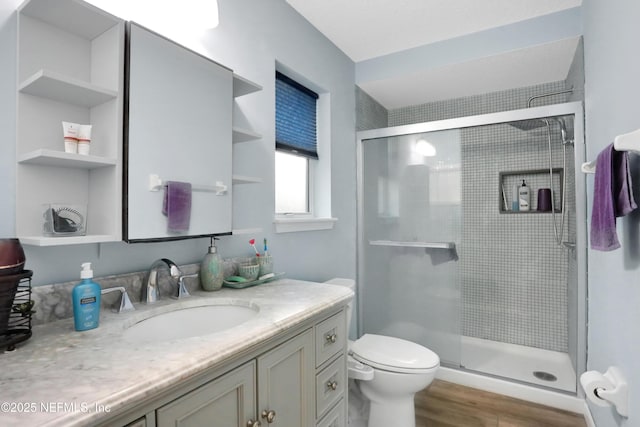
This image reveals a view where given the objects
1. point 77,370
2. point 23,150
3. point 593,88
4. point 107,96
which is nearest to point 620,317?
point 593,88

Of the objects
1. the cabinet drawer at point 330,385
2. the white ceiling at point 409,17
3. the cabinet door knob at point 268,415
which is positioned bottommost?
the cabinet drawer at point 330,385

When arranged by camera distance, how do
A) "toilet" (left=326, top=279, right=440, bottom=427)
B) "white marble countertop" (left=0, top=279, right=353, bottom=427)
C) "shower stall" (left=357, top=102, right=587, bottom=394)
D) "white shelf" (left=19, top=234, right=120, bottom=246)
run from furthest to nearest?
1. "shower stall" (left=357, top=102, right=587, bottom=394)
2. "toilet" (left=326, top=279, right=440, bottom=427)
3. "white shelf" (left=19, top=234, right=120, bottom=246)
4. "white marble countertop" (left=0, top=279, right=353, bottom=427)

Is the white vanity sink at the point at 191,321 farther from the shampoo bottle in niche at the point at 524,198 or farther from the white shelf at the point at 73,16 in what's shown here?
the shampoo bottle in niche at the point at 524,198

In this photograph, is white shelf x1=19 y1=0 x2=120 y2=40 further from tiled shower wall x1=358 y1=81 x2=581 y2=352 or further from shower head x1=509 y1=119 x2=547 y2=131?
shower head x1=509 y1=119 x2=547 y2=131

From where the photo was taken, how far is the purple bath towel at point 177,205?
1.22m

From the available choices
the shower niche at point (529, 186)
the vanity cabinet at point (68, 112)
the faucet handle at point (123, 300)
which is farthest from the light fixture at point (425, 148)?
the faucet handle at point (123, 300)

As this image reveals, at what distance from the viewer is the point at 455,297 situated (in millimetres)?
2549

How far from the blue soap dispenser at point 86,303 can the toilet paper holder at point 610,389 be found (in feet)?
5.73

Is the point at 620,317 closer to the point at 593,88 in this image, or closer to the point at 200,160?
the point at 593,88

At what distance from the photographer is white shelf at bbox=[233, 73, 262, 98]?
1491 mm

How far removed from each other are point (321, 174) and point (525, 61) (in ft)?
5.32

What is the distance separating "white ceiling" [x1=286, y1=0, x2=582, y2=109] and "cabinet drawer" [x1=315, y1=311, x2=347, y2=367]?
181cm

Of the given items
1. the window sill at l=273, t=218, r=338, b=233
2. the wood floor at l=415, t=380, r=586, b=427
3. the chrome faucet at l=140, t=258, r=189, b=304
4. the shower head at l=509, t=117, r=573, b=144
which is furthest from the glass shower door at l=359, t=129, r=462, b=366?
the chrome faucet at l=140, t=258, r=189, b=304

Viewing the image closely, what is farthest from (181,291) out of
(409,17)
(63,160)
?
(409,17)
